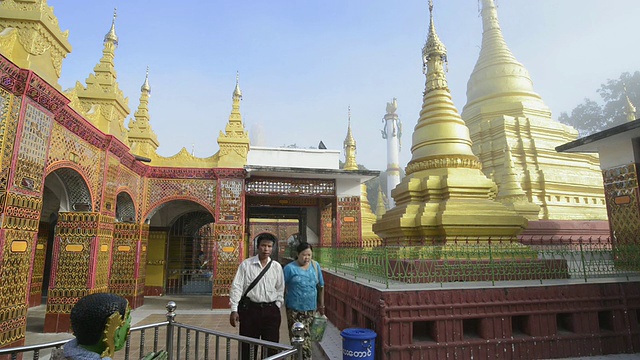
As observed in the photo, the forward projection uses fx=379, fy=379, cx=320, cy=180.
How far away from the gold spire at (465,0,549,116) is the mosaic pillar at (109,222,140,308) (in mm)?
18957

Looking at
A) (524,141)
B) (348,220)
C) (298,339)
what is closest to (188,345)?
(298,339)

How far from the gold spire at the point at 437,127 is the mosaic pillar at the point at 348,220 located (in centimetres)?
408

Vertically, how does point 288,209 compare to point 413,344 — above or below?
above

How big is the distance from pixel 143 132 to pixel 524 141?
1768cm

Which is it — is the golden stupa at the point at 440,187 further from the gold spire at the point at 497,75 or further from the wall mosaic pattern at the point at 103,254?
the gold spire at the point at 497,75

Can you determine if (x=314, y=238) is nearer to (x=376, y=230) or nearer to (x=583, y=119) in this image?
(x=376, y=230)

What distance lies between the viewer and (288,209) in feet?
67.6

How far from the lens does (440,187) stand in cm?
988

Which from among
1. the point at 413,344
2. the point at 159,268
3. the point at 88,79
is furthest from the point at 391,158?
the point at 413,344

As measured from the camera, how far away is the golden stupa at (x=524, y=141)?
17.6 m

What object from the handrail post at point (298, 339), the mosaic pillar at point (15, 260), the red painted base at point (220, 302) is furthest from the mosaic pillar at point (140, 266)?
the handrail post at point (298, 339)

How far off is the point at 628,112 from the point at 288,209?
2178cm

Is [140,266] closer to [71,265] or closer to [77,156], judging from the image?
[71,265]

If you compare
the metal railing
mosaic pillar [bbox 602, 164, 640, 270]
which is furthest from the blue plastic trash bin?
mosaic pillar [bbox 602, 164, 640, 270]
